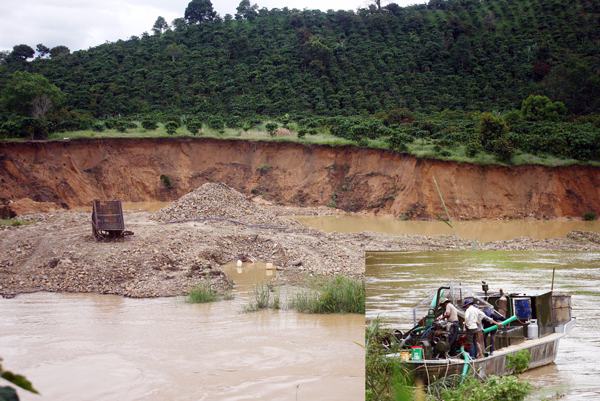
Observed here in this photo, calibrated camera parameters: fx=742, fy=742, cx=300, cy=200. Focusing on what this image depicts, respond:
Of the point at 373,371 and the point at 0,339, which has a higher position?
the point at 373,371

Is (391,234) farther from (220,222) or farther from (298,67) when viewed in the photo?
(298,67)

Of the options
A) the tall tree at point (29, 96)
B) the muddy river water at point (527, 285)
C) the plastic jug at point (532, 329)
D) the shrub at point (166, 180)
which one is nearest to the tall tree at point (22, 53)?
the tall tree at point (29, 96)

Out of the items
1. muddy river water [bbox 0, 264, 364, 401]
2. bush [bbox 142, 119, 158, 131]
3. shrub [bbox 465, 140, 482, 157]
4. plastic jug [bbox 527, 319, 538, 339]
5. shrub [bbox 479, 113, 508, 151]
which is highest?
bush [bbox 142, 119, 158, 131]

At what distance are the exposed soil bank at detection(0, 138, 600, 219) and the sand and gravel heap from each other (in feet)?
17.4

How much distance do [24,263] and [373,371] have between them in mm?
12668

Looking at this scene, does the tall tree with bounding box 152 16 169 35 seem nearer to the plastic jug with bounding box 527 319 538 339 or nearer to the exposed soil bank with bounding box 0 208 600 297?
the exposed soil bank with bounding box 0 208 600 297

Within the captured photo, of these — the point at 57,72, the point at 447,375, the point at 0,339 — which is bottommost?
the point at 0,339

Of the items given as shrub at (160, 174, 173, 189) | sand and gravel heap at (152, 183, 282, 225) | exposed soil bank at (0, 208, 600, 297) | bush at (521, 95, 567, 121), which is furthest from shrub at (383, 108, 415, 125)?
bush at (521, 95, 567, 121)

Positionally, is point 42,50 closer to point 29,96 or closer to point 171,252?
point 29,96

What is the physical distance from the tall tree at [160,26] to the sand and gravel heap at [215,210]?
25876 millimetres

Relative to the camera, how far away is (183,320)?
11.8 m

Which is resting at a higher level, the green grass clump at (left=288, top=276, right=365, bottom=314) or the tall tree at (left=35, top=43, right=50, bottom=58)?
the tall tree at (left=35, top=43, right=50, bottom=58)

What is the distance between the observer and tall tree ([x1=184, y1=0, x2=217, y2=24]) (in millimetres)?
44156

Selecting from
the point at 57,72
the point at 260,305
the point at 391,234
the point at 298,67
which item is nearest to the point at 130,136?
the point at 57,72
